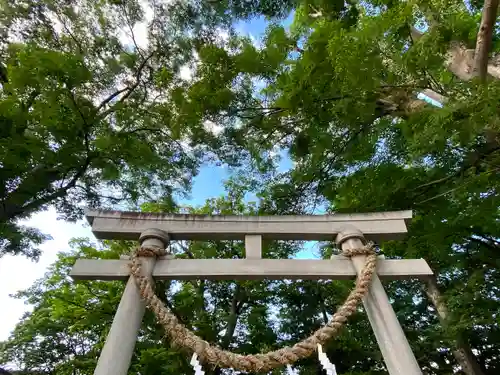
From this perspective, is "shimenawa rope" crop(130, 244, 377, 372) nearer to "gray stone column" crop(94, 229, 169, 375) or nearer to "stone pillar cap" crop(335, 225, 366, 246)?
"gray stone column" crop(94, 229, 169, 375)

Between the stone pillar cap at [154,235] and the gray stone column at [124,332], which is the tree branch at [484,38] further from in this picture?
the gray stone column at [124,332]

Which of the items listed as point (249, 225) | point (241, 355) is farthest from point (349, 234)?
point (241, 355)

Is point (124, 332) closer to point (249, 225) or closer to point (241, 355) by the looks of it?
point (241, 355)

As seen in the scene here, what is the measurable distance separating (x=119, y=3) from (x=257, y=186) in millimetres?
3861

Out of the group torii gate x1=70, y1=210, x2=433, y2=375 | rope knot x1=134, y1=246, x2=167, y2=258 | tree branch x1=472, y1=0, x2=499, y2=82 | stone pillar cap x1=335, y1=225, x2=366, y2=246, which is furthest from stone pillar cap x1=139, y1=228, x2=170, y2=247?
tree branch x1=472, y1=0, x2=499, y2=82

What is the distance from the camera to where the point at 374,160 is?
14.6 ft

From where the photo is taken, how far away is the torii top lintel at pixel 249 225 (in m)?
3.11

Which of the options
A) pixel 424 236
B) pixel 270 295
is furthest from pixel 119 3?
pixel 270 295

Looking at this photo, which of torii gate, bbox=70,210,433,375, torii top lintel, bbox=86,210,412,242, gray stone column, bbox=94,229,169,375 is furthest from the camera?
torii top lintel, bbox=86,210,412,242

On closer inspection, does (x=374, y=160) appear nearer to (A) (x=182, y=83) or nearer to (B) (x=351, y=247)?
(B) (x=351, y=247)

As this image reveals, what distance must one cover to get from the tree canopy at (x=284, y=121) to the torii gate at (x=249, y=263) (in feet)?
3.55

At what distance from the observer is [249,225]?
322 centimetres

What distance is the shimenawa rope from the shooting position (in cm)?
228

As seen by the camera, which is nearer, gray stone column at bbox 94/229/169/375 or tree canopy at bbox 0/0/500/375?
gray stone column at bbox 94/229/169/375
